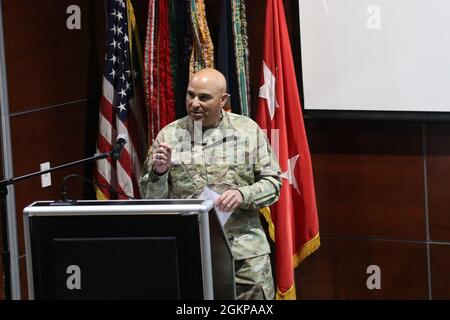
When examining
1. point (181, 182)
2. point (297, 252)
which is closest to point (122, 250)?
point (181, 182)

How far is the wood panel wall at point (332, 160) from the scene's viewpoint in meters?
4.48

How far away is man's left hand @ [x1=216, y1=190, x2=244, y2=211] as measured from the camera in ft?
11.6

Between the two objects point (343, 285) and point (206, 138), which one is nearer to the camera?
point (206, 138)

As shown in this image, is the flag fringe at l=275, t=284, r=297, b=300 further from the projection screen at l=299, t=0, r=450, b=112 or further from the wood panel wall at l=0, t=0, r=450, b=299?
the projection screen at l=299, t=0, r=450, b=112

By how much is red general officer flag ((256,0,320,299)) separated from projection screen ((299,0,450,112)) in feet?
0.50

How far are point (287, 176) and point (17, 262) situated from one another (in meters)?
1.38

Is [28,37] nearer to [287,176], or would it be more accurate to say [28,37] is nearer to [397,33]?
[287,176]

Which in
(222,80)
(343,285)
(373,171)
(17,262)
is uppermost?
(222,80)

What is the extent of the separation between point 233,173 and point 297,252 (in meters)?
1.05

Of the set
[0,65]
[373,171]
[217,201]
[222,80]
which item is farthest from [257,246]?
[0,65]

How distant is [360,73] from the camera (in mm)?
4609

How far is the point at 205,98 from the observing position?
3.84 meters

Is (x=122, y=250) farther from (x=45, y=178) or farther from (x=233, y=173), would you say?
(x=45, y=178)

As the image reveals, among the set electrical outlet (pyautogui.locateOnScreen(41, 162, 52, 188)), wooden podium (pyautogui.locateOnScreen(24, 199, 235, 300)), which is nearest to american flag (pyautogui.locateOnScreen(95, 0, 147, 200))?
electrical outlet (pyautogui.locateOnScreen(41, 162, 52, 188))
